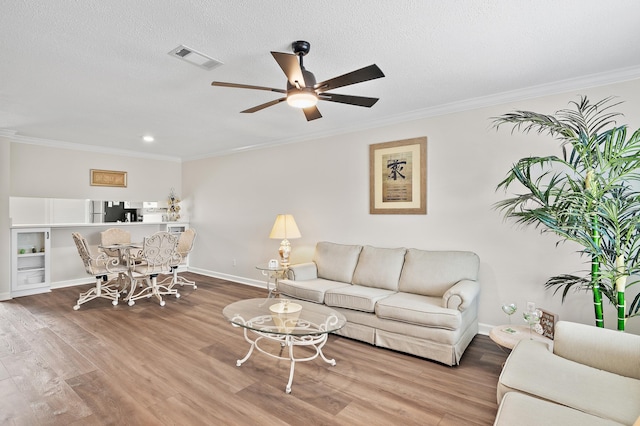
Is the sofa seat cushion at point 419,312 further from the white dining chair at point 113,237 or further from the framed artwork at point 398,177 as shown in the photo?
the white dining chair at point 113,237

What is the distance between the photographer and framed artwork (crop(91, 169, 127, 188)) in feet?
20.2

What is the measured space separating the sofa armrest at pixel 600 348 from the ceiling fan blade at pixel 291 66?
8.00 ft


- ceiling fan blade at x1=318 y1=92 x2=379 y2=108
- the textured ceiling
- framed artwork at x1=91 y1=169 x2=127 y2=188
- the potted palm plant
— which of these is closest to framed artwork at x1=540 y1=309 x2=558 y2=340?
the potted palm plant

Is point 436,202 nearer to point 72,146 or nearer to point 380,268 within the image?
point 380,268

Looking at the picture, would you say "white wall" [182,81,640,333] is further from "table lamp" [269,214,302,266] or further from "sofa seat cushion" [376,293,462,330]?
"sofa seat cushion" [376,293,462,330]

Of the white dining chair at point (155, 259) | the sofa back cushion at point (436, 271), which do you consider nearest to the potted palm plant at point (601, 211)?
the sofa back cushion at point (436, 271)

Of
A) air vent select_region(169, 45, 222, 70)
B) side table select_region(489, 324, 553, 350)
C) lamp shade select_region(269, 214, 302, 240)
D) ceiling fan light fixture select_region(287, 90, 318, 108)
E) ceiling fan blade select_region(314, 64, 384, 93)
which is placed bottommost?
side table select_region(489, 324, 553, 350)

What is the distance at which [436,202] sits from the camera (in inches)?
155

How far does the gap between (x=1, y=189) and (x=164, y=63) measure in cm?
421

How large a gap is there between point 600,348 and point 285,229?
354 cm

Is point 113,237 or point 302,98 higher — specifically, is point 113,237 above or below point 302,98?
below

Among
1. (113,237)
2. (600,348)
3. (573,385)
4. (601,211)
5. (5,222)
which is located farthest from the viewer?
(113,237)

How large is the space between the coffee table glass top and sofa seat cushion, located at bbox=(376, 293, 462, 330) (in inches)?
21.5

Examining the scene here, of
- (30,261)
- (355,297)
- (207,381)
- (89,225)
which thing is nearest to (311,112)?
(355,297)
